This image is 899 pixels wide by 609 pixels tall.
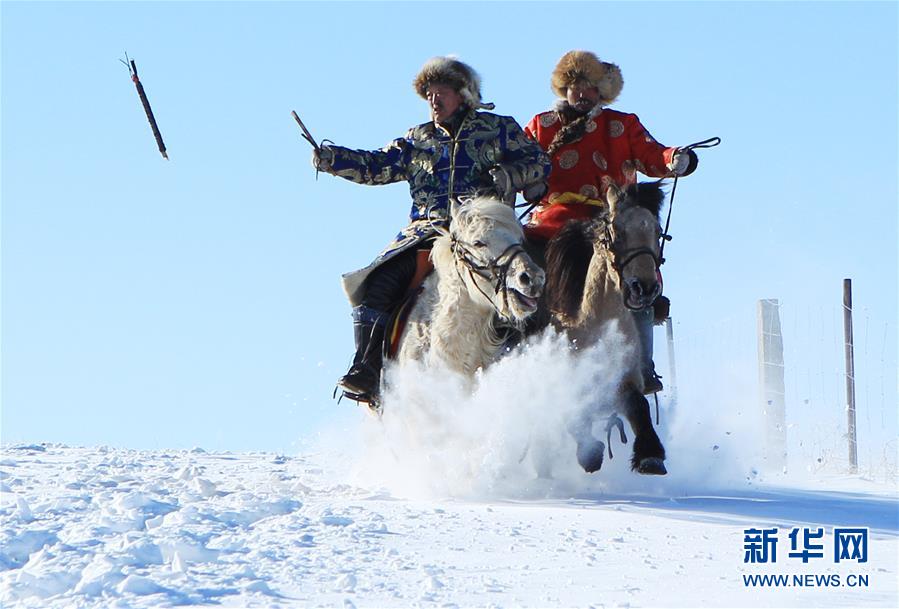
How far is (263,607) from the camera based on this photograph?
466 centimetres

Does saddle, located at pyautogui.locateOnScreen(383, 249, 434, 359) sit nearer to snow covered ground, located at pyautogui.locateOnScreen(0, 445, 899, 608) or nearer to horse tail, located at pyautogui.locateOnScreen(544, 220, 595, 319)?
horse tail, located at pyautogui.locateOnScreen(544, 220, 595, 319)

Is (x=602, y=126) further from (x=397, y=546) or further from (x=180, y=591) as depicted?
(x=180, y=591)

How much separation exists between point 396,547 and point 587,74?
4.34 m

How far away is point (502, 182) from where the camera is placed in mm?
8141

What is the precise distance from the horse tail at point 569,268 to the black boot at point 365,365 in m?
0.98

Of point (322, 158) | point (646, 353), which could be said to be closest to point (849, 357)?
point (646, 353)

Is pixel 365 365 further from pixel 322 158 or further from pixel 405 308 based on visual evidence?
pixel 322 158

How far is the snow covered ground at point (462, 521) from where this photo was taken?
16.3 ft

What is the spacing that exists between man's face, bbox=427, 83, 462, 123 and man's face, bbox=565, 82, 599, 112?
0.92m

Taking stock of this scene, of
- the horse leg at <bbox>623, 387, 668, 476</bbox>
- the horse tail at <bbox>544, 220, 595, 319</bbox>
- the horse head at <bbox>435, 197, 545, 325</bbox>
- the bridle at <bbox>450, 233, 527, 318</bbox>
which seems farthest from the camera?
the horse tail at <bbox>544, 220, 595, 319</bbox>

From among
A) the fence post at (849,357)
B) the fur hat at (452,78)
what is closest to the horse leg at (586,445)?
the fur hat at (452,78)

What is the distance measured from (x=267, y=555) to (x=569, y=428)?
251 centimetres

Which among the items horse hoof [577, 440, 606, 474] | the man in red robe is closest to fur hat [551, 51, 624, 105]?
the man in red robe

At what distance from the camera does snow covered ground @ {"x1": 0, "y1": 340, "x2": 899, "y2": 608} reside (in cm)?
495
